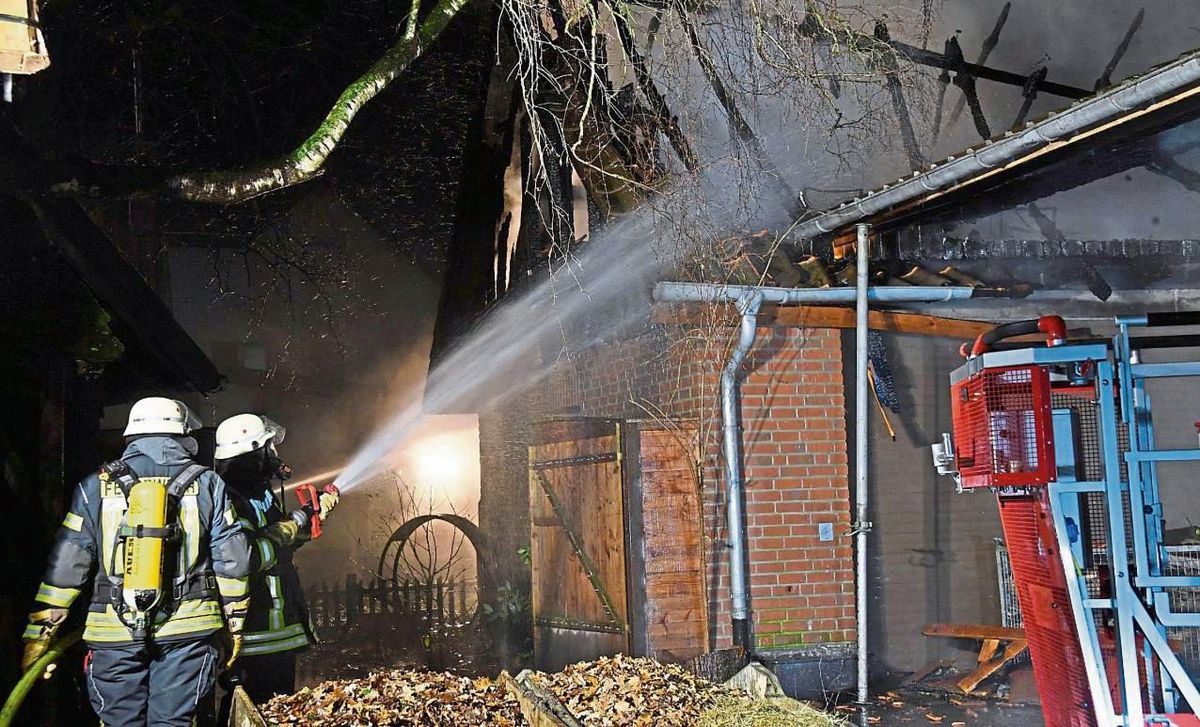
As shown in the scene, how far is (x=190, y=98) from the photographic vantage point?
11.4 meters

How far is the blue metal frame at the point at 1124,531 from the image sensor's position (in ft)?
14.9

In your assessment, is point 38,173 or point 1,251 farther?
point 1,251

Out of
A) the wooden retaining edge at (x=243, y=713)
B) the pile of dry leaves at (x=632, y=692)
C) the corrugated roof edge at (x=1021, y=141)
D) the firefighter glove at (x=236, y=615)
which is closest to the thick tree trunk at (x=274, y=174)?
the firefighter glove at (x=236, y=615)

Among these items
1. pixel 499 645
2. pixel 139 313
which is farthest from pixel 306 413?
pixel 139 313

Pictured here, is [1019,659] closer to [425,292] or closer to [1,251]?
[1,251]

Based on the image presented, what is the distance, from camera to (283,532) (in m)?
6.09

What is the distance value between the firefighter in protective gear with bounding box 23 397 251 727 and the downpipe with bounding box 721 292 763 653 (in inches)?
148

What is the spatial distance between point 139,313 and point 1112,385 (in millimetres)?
6302

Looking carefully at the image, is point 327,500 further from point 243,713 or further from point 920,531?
point 920,531

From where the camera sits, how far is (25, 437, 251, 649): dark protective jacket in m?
4.91

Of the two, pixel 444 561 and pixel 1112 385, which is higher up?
pixel 1112 385

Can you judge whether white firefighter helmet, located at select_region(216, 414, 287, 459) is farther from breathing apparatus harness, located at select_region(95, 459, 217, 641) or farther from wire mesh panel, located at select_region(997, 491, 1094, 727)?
wire mesh panel, located at select_region(997, 491, 1094, 727)

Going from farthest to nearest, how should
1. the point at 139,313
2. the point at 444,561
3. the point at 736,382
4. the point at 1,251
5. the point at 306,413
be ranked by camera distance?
the point at 306,413
the point at 444,561
the point at 736,382
the point at 139,313
the point at 1,251

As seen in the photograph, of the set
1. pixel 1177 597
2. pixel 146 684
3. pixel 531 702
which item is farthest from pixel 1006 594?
pixel 146 684
